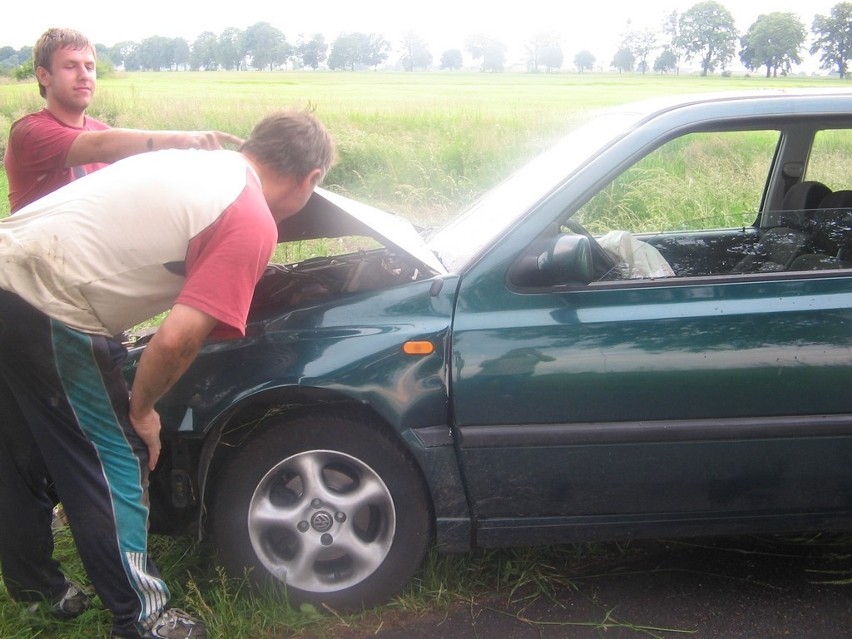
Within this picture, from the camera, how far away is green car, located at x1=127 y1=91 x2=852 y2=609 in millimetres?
2453

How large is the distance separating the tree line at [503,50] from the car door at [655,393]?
3.77 m

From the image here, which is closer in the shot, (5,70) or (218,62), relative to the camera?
(5,70)

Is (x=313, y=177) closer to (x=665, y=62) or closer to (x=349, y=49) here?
(x=665, y=62)

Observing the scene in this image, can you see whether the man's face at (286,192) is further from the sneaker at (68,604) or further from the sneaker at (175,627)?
the sneaker at (68,604)

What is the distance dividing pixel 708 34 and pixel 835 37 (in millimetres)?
17781

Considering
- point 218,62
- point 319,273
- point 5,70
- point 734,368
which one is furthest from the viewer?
point 218,62

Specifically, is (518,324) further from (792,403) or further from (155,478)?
(155,478)

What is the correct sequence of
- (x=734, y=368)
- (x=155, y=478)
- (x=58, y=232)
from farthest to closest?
(x=155, y=478) → (x=734, y=368) → (x=58, y=232)

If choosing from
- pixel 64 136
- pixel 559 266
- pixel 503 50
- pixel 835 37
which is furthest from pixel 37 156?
pixel 503 50

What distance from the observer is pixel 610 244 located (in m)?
2.98

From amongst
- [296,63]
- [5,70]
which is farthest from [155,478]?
[296,63]

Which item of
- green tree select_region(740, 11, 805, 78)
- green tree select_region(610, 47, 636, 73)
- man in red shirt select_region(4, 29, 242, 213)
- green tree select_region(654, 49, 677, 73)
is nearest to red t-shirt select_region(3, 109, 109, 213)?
man in red shirt select_region(4, 29, 242, 213)

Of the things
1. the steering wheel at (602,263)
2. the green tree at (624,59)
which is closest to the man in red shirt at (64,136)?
the steering wheel at (602,263)

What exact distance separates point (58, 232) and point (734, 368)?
1.95 meters
